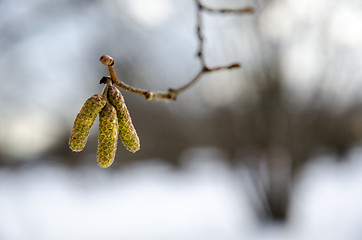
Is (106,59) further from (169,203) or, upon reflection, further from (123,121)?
(169,203)

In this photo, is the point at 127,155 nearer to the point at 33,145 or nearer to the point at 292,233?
the point at 33,145

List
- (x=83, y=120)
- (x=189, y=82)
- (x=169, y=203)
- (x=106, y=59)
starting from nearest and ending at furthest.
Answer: (x=106, y=59) → (x=83, y=120) → (x=189, y=82) → (x=169, y=203)

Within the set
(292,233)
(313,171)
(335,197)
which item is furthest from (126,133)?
(313,171)

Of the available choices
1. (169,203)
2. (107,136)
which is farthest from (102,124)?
(169,203)

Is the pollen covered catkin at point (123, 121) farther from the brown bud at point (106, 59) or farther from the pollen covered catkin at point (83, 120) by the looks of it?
the brown bud at point (106, 59)

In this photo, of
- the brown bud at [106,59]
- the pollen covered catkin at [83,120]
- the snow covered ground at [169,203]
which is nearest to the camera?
the brown bud at [106,59]

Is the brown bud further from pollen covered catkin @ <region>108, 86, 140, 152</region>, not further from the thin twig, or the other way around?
pollen covered catkin @ <region>108, 86, 140, 152</region>

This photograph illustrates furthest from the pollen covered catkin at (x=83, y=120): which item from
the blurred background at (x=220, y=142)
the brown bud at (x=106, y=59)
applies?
the blurred background at (x=220, y=142)

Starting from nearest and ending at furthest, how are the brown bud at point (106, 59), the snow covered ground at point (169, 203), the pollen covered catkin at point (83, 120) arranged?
the brown bud at point (106, 59), the pollen covered catkin at point (83, 120), the snow covered ground at point (169, 203)
